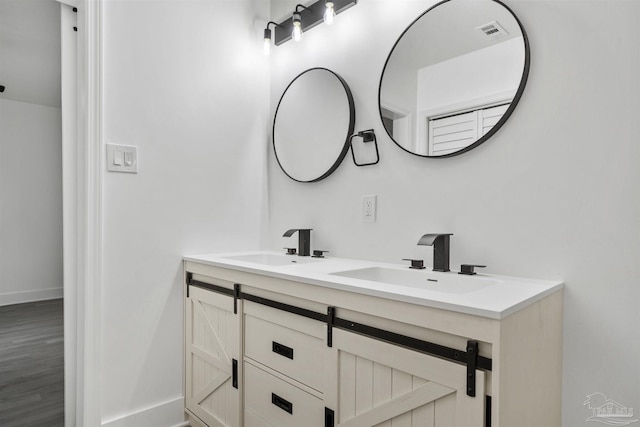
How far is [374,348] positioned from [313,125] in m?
1.35

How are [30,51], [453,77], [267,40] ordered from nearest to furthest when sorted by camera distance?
1. [453,77]
2. [267,40]
3. [30,51]

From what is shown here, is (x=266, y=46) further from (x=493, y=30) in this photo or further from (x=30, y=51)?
(x=30, y=51)

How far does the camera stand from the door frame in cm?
165

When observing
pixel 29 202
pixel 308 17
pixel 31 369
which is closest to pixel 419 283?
pixel 308 17

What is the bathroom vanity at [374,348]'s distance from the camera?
0.86 meters

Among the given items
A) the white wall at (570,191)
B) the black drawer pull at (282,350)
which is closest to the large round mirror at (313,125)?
the white wall at (570,191)

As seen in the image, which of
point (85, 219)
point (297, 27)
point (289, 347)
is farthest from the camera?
point (297, 27)

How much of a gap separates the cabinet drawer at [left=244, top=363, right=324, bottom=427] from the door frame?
0.72 metres

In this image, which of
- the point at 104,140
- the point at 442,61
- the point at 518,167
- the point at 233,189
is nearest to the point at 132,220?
the point at 104,140

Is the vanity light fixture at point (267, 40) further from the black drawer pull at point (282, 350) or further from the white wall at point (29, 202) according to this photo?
the white wall at point (29, 202)

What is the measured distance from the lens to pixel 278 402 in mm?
1372

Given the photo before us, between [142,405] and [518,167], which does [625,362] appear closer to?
[518,167]

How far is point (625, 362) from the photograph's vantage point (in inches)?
43.1

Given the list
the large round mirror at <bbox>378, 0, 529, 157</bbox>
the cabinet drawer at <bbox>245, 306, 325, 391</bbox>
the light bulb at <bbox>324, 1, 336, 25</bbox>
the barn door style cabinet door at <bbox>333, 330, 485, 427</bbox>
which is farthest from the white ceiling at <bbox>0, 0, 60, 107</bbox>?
the barn door style cabinet door at <bbox>333, 330, 485, 427</bbox>
